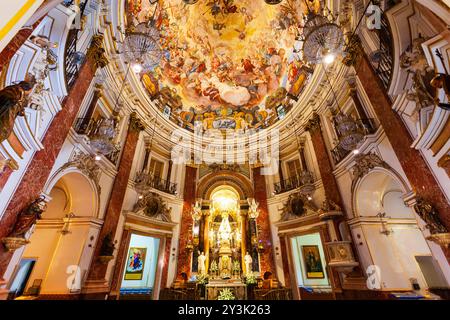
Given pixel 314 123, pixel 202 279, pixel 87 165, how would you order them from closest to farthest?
pixel 87 165, pixel 202 279, pixel 314 123

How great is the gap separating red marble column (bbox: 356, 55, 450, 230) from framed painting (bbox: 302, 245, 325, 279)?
25.8 ft

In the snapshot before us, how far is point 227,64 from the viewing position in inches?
615

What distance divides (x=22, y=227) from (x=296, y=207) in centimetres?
1021

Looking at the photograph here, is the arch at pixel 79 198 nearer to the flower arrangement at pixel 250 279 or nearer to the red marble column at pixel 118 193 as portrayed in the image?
the red marble column at pixel 118 193

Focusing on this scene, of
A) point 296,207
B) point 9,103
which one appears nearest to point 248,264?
point 296,207

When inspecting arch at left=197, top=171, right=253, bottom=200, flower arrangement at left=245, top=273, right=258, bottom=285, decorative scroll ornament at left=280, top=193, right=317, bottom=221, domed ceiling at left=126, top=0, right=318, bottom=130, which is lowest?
flower arrangement at left=245, top=273, right=258, bottom=285

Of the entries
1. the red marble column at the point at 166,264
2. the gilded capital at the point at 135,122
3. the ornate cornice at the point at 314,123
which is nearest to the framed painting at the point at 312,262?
the ornate cornice at the point at 314,123

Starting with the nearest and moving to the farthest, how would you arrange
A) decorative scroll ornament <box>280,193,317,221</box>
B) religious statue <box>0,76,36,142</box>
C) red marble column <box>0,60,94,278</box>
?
religious statue <box>0,76,36,142</box>
red marble column <box>0,60,94,278</box>
decorative scroll ornament <box>280,193,317,221</box>

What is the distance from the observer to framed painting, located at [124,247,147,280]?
39.7ft

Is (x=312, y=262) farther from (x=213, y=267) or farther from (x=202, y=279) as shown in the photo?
(x=202, y=279)

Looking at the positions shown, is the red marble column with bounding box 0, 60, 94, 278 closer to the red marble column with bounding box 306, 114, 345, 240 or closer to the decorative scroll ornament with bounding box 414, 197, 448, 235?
the decorative scroll ornament with bounding box 414, 197, 448, 235

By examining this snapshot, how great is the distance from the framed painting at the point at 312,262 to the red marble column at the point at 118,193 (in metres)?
10.3

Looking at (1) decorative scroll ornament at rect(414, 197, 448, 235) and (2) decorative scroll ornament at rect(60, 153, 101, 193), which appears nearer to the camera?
(1) decorative scroll ornament at rect(414, 197, 448, 235)

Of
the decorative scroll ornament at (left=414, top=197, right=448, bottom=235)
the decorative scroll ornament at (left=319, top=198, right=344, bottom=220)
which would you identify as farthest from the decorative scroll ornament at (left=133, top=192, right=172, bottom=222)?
the decorative scroll ornament at (left=414, top=197, right=448, bottom=235)
